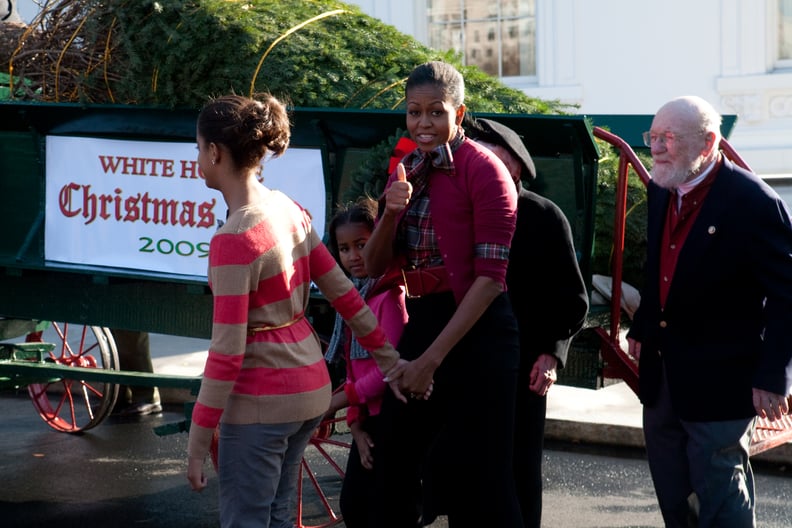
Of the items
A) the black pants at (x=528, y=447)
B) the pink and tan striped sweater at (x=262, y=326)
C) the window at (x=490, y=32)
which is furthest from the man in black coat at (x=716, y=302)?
the window at (x=490, y=32)

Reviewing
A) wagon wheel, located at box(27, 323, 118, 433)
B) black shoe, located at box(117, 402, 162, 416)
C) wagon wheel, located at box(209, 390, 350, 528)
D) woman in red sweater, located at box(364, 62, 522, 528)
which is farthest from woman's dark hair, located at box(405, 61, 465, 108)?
black shoe, located at box(117, 402, 162, 416)

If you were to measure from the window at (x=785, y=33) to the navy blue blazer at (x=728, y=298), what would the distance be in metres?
8.93

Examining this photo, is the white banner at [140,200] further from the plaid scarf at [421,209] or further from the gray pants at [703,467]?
the gray pants at [703,467]

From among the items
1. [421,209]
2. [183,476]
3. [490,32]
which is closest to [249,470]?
[421,209]

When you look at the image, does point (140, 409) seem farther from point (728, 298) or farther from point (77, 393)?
point (728, 298)

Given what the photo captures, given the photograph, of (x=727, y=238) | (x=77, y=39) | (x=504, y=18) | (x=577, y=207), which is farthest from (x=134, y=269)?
(x=504, y=18)

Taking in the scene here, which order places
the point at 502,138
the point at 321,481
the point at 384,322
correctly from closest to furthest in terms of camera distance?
the point at 502,138 → the point at 384,322 → the point at 321,481

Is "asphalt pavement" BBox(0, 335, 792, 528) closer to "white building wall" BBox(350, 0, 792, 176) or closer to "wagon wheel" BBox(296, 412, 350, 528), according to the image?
"wagon wheel" BBox(296, 412, 350, 528)

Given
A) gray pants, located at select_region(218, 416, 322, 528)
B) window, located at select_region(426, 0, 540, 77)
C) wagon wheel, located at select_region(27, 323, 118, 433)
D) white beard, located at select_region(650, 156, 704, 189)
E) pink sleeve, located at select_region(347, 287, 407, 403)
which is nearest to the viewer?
gray pants, located at select_region(218, 416, 322, 528)

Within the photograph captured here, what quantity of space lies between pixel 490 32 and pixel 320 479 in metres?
8.28

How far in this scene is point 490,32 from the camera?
43.6 feet

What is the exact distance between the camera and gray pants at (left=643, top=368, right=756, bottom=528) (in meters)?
3.68

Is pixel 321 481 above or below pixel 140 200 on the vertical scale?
below

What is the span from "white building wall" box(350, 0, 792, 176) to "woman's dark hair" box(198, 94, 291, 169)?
913cm
